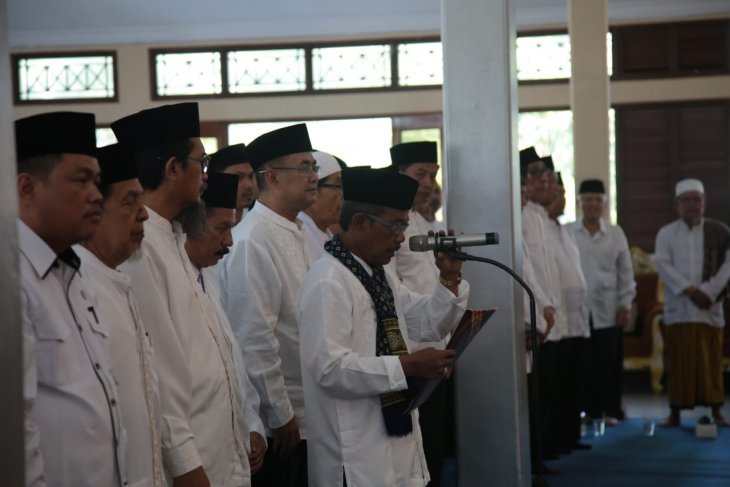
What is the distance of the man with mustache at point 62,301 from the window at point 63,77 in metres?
10.0

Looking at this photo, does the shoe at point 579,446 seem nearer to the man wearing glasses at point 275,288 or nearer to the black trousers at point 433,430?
the black trousers at point 433,430

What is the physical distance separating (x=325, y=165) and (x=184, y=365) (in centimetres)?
181

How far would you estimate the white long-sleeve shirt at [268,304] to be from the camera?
10.4ft

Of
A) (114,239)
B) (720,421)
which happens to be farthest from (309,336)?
(720,421)

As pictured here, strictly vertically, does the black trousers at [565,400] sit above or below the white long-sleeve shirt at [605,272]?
below

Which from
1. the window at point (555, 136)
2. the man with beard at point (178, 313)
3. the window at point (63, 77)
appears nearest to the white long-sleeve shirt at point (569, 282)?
the man with beard at point (178, 313)

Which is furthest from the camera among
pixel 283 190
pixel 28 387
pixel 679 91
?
pixel 679 91

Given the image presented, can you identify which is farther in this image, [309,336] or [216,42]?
[216,42]

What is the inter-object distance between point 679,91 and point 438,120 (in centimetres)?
253

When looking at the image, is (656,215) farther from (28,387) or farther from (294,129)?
(28,387)

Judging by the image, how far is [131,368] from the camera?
2.21m

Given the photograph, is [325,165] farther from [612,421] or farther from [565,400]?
[612,421]

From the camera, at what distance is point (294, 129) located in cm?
362

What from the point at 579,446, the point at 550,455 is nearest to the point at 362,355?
the point at 550,455
